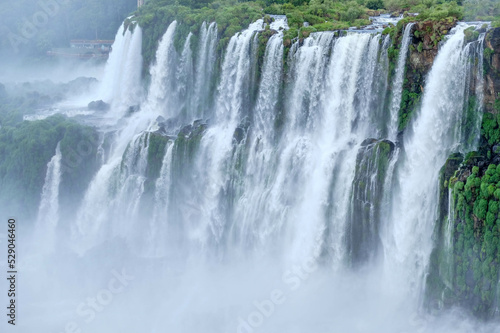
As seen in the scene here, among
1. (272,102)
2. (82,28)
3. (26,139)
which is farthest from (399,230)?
(82,28)

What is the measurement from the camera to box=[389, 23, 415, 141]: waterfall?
2423cm

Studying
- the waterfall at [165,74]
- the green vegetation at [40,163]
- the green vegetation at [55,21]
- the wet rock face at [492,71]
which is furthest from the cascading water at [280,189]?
the green vegetation at [55,21]

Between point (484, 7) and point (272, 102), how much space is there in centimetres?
1030

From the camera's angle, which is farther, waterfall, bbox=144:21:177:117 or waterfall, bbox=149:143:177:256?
waterfall, bbox=144:21:177:117

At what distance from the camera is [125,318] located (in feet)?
87.3

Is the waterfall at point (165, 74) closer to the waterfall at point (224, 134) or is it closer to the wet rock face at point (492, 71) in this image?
the waterfall at point (224, 134)

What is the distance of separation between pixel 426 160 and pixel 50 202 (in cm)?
2168

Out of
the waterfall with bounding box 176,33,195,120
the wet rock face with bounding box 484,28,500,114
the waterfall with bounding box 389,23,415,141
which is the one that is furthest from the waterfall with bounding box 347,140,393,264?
the waterfall with bounding box 176,33,195,120

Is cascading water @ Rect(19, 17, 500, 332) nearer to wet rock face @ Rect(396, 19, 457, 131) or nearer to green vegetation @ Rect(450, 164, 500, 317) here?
wet rock face @ Rect(396, 19, 457, 131)

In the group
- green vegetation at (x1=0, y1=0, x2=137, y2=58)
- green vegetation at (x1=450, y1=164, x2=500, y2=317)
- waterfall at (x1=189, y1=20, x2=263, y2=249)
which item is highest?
green vegetation at (x1=0, y1=0, x2=137, y2=58)

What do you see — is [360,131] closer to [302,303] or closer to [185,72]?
[302,303]

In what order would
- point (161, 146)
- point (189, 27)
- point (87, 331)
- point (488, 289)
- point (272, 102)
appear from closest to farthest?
1. point (488, 289)
2. point (87, 331)
3. point (272, 102)
4. point (161, 146)
5. point (189, 27)

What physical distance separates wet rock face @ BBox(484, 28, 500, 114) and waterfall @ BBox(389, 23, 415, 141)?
3466mm

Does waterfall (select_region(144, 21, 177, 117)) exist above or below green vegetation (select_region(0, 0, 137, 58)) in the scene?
below
